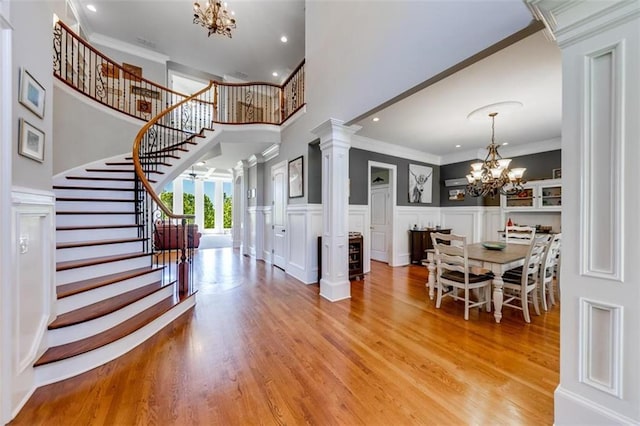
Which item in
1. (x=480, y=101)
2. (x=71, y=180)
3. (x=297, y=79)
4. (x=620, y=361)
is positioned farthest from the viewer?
(x=297, y=79)

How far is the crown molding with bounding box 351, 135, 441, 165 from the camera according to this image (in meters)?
4.92

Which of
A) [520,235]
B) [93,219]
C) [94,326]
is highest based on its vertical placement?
→ [93,219]

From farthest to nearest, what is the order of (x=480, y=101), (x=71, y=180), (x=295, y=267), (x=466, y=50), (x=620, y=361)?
(x=295, y=267), (x=71, y=180), (x=480, y=101), (x=466, y=50), (x=620, y=361)

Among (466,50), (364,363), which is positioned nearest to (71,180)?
(364,363)

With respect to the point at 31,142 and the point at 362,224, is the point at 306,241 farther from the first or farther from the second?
the point at 31,142

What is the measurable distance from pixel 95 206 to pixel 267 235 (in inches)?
129

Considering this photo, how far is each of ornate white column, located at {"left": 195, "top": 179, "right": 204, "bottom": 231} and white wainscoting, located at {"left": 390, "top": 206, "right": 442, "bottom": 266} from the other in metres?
9.70

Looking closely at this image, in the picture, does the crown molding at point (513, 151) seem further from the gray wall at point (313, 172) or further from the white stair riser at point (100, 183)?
the white stair riser at point (100, 183)

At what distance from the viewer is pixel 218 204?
1250 centimetres

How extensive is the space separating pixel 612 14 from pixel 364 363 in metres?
2.49

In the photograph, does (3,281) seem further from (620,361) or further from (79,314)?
(620,361)

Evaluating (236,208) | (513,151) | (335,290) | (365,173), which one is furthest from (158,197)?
(513,151)

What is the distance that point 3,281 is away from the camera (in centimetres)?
141

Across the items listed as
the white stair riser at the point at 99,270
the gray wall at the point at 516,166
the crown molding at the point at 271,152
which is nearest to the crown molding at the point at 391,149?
the gray wall at the point at 516,166
